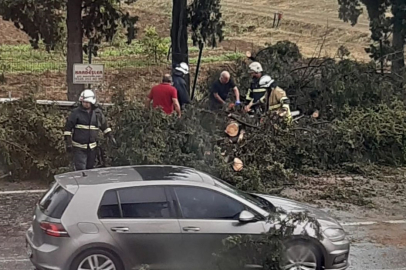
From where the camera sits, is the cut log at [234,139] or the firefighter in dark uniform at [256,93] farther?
the firefighter in dark uniform at [256,93]

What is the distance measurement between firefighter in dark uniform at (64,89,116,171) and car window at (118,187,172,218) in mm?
3697

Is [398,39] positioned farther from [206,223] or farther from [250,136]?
[206,223]

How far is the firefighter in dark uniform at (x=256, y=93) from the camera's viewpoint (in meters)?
14.3

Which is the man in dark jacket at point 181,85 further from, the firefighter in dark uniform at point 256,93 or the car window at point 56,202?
the car window at point 56,202

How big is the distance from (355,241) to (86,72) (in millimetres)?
6718

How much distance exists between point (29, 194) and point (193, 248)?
17.8 feet

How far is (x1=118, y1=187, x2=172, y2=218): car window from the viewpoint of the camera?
7.64 meters

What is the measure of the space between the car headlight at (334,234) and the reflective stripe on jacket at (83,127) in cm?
467

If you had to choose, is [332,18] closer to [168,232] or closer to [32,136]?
[32,136]

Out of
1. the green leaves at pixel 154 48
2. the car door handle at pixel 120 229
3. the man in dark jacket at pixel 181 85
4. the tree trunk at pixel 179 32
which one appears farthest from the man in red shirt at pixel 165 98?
the green leaves at pixel 154 48

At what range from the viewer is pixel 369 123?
14719 millimetres

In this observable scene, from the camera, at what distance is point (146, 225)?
299 inches

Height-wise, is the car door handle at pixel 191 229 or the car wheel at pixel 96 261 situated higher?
the car door handle at pixel 191 229

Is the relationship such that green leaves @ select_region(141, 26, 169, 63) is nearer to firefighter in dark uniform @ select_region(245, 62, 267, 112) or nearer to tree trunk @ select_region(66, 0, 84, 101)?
tree trunk @ select_region(66, 0, 84, 101)
